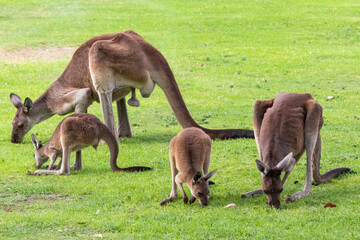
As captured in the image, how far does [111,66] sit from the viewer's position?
9.70 m

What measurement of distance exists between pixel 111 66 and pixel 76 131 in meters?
1.96

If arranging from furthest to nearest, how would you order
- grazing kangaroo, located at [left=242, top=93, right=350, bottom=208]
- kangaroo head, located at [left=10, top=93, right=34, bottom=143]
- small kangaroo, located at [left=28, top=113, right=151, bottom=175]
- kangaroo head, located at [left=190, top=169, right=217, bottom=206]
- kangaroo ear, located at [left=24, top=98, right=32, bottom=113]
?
kangaroo head, located at [left=10, top=93, right=34, bottom=143] → kangaroo ear, located at [left=24, top=98, right=32, bottom=113] → small kangaroo, located at [left=28, top=113, right=151, bottom=175] → kangaroo head, located at [left=190, top=169, right=217, bottom=206] → grazing kangaroo, located at [left=242, top=93, right=350, bottom=208]

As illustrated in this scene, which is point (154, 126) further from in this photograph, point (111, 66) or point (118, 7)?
point (118, 7)

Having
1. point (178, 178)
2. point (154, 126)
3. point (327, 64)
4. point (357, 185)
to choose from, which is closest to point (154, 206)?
point (178, 178)

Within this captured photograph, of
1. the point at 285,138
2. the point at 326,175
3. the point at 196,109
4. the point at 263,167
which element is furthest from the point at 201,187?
the point at 196,109

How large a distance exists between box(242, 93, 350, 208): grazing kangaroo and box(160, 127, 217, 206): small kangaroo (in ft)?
1.91

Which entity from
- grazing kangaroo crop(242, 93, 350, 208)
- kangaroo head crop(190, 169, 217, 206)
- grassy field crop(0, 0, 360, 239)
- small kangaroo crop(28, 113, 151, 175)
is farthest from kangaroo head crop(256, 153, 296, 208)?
small kangaroo crop(28, 113, 151, 175)

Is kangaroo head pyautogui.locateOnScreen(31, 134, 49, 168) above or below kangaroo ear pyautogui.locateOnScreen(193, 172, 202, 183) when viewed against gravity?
below

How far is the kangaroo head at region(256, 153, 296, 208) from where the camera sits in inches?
239

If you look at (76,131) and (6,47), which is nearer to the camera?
(76,131)

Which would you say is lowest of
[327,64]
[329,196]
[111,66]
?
[327,64]

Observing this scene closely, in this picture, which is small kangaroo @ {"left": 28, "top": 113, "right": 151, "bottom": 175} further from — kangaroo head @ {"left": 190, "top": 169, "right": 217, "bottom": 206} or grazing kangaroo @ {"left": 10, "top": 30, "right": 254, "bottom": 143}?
kangaroo head @ {"left": 190, "top": 169, "right": 217, "bottom": 206}

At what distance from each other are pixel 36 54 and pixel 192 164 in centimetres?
1401

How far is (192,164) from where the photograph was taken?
6594mm
